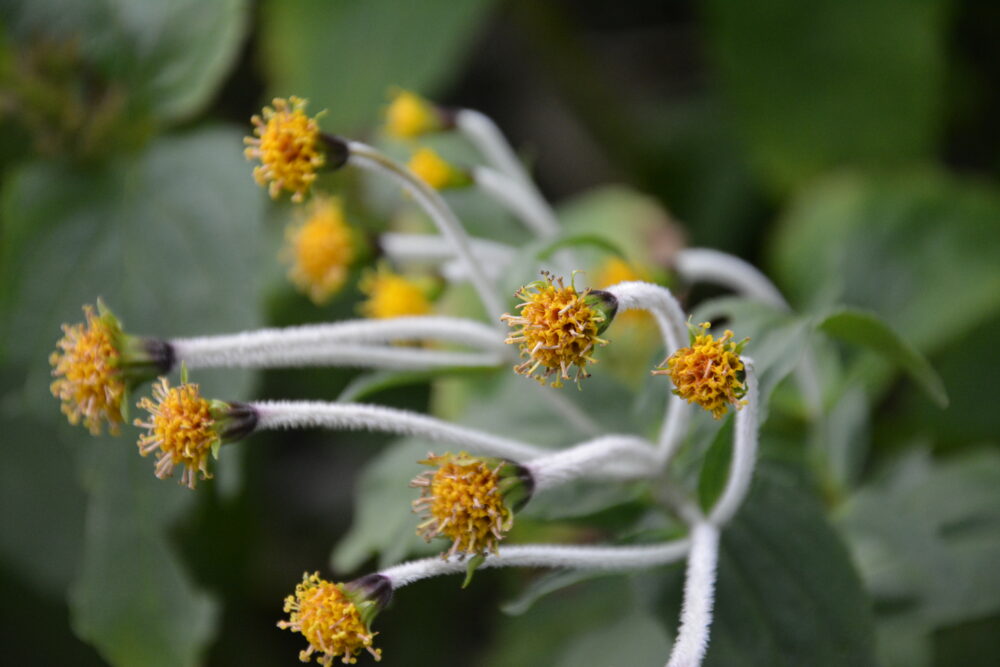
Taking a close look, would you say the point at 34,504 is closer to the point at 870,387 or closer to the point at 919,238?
the point at 870,387

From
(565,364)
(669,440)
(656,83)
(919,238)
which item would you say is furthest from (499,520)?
(656,83)

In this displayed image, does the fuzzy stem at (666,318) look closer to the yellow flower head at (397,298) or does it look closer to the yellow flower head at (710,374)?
the yellow flower head at (710,374)

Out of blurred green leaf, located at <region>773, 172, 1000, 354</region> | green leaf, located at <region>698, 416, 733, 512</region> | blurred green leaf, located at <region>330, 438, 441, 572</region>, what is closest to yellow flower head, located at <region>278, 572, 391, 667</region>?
blurred green leaf, located at <region>330, 438, 441, 572</region>

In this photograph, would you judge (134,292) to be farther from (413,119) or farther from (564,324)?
(564,324)

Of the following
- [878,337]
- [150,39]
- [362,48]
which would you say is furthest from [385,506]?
[362,48]

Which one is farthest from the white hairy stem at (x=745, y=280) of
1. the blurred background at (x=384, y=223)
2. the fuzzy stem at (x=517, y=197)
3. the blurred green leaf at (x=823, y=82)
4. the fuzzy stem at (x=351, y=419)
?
the blurred green leaf at (x=823, y=82)

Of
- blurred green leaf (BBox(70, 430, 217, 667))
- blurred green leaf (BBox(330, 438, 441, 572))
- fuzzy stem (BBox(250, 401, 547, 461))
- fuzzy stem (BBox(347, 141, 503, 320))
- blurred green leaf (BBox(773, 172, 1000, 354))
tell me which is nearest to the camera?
fuzzy stem (BBox(250, 401, 547, 461))

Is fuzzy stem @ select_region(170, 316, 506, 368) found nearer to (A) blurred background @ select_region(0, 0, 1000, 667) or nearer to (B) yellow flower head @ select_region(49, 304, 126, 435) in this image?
(B) yellow flower head @ select_region(49, 304, 126, 435)
